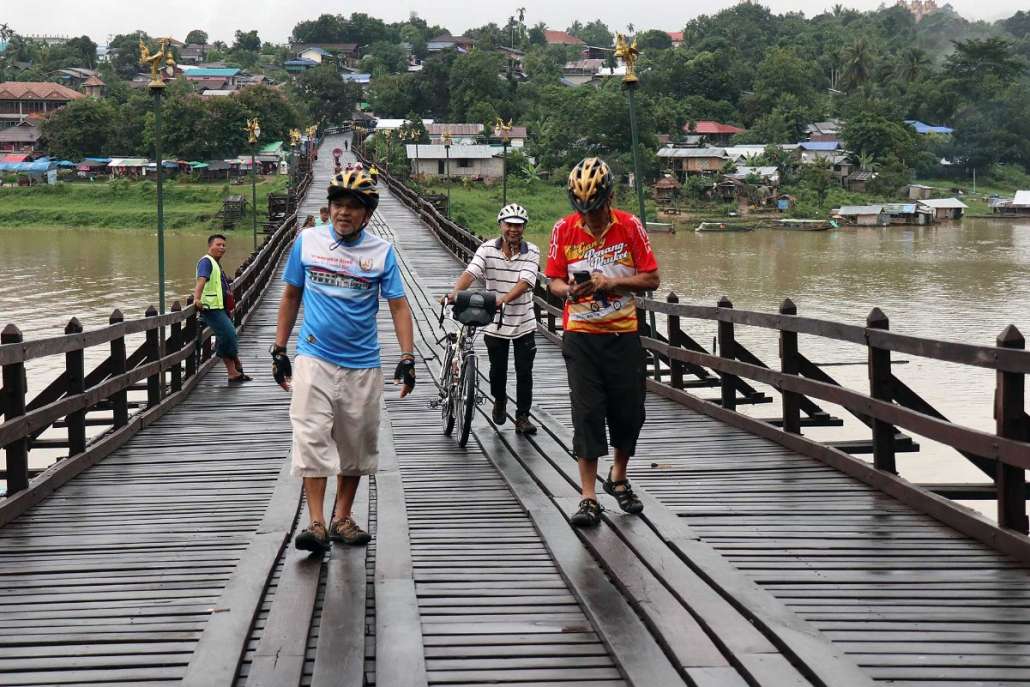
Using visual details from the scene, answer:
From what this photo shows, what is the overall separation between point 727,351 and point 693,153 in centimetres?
8532

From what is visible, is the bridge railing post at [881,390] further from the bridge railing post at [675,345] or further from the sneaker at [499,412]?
the bridge railing post at [675,345]

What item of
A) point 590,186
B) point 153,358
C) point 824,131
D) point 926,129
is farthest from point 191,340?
point 926,129

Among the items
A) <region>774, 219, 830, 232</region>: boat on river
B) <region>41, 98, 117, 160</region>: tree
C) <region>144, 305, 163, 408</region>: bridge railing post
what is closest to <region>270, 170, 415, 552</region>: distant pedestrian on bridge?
<region>144, 305, 163, 408</region>: bridge railing post

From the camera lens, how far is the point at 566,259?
645 centimetres

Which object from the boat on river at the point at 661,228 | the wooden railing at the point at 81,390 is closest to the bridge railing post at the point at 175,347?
the wooden railing at the point at 81,390

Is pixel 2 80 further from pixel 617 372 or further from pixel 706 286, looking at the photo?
pixel 617 372

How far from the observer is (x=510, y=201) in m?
79.4

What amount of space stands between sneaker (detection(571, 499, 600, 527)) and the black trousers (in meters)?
2.87

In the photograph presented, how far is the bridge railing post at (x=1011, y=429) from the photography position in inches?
229

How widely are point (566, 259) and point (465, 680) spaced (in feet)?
8.61

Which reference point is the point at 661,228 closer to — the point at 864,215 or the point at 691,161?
the point at 864,215

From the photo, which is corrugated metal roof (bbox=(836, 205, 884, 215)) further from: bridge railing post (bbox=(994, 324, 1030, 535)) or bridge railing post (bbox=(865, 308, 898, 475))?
bridge railing post (bbox=(994, 324, 1030, 535))

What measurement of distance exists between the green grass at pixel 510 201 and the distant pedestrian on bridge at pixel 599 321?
5600 cm

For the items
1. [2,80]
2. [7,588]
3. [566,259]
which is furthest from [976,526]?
[2,80]
